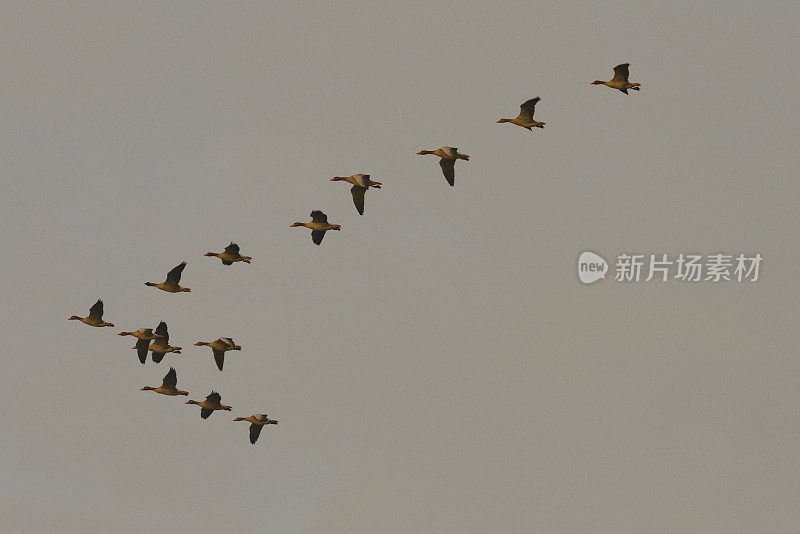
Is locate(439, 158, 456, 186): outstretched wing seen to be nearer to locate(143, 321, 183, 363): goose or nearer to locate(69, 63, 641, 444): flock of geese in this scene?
locate(69, 63, 641, 444): flock of geese

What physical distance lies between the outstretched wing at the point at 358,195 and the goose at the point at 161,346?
12725mm

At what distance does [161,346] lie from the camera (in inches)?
4540

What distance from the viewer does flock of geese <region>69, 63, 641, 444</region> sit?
106625mm

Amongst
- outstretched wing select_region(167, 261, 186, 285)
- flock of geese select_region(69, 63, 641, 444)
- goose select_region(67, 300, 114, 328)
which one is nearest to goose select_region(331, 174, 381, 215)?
flock of geese select_region(69, 63, 641, 444)

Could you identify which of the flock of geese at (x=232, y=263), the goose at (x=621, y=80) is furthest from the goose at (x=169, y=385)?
the goose at (x=621, y=80)

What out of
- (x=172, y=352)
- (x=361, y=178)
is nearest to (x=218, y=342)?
(x=172, y=352)

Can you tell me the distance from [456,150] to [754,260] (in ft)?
51.5

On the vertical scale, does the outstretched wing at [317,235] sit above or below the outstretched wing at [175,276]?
above

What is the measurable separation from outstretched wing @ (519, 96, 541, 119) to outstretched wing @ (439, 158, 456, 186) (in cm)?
368

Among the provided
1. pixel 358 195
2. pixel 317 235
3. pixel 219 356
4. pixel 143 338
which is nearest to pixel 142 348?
pixel 143 338

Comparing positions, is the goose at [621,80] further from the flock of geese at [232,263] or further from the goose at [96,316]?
the goose at [96,316]

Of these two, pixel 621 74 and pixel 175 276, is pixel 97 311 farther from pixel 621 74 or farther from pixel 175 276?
pixel 621 74

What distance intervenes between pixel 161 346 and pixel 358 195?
14.0 meters

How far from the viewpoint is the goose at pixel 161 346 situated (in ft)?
377
